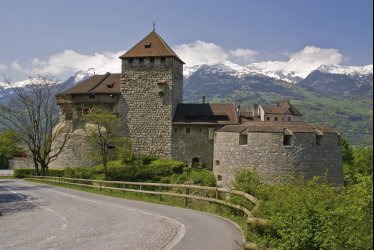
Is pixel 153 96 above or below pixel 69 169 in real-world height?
above

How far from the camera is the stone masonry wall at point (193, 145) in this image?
1578 inches

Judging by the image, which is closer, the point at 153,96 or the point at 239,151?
the point at 239,151

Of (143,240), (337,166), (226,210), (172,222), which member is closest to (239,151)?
(337,166)

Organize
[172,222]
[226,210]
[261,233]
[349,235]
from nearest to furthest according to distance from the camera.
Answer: [349,235] → [261,233] → [172,222] → [226,210]

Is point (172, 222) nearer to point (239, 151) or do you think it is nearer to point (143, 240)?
point (143, 240)

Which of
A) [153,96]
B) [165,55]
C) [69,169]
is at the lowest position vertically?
[69,169]

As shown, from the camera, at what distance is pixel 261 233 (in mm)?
9242

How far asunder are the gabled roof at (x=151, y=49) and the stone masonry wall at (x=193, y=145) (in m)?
7.63

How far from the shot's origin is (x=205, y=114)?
1639 inches

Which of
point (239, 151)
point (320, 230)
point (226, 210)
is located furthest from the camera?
point (239, 151)

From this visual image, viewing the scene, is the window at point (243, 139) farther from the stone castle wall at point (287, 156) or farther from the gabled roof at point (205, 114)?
the gabled roof at point (205, 114)

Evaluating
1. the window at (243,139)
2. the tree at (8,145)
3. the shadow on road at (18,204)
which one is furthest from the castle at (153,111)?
the shadow on road at (18,204)

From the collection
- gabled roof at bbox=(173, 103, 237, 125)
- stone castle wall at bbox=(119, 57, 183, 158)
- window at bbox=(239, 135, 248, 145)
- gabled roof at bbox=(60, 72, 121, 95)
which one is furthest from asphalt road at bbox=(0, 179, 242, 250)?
gabled roof at bbox=(60, 72, 121, 95)

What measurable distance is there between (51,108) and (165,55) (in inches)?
495
